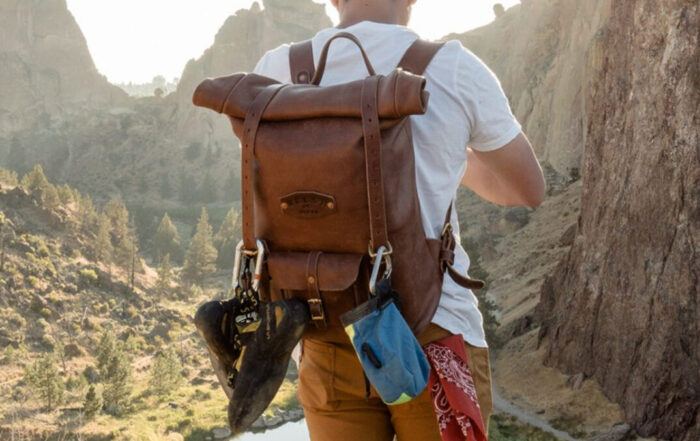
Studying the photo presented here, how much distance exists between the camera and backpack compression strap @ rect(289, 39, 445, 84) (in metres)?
1.94

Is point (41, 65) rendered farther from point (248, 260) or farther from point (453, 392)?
point (453, 392)

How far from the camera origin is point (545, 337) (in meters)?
20.7

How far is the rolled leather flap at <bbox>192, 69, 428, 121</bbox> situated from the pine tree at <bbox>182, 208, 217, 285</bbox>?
2214 inches

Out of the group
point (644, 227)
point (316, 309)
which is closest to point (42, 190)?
point (644, 227)

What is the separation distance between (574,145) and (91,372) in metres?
27.3

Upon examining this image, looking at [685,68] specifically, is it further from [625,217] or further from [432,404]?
[432,404]

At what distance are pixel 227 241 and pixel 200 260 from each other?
22.5 feet

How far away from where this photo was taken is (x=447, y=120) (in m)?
1.97

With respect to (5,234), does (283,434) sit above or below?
below

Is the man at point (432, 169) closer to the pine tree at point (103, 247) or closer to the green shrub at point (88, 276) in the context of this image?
the green shrub at point (88, 276)

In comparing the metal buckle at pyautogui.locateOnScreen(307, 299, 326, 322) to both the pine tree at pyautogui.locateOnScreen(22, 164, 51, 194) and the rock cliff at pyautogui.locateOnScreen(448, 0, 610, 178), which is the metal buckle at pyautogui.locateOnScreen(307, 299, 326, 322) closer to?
the rock cliff at pyautogui.locateOnScreen(448, 0, 610, 178)

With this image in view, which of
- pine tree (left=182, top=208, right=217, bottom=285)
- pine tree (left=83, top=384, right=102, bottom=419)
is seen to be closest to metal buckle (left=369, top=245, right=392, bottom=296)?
pine tree (left=83, top=384, right=102, bottom=419)

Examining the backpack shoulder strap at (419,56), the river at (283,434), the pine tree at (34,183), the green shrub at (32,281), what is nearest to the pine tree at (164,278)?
the green shrub at (32,281)

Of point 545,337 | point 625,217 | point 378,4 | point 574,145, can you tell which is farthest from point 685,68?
point 574,145
